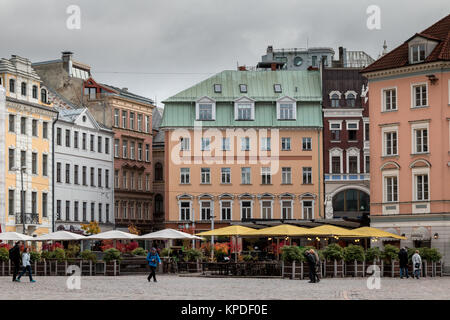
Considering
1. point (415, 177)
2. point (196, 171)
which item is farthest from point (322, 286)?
point (196, 171)

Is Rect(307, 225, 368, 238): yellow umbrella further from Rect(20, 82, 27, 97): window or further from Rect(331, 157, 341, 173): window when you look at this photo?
Rect(331, 157, 341, 173): window

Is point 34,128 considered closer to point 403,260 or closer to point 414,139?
point 414,139

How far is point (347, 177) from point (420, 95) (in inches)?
1095

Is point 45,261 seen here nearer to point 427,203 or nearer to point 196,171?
point 427,203

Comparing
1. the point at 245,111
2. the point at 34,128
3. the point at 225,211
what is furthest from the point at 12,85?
the point at 225,211

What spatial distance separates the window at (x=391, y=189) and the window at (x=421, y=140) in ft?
8.40

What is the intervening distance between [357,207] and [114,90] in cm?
2651

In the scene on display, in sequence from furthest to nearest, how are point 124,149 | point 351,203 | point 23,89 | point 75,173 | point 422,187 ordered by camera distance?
point 124,149 < point 75,173 < point 351,203 < point 23,89 < point 422,187

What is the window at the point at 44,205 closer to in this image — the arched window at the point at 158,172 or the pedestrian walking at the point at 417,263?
the arched window at the point at 158,172

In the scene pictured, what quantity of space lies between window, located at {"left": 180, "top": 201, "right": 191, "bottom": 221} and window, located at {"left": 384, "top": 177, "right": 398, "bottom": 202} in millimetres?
30975

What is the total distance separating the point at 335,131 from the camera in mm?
99500

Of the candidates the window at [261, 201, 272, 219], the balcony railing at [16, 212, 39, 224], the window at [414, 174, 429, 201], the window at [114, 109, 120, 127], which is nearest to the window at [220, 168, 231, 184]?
the window at [261, 201, 272, 219]

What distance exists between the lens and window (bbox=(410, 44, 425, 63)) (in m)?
70.7

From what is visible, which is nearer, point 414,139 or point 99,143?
point 414,139
